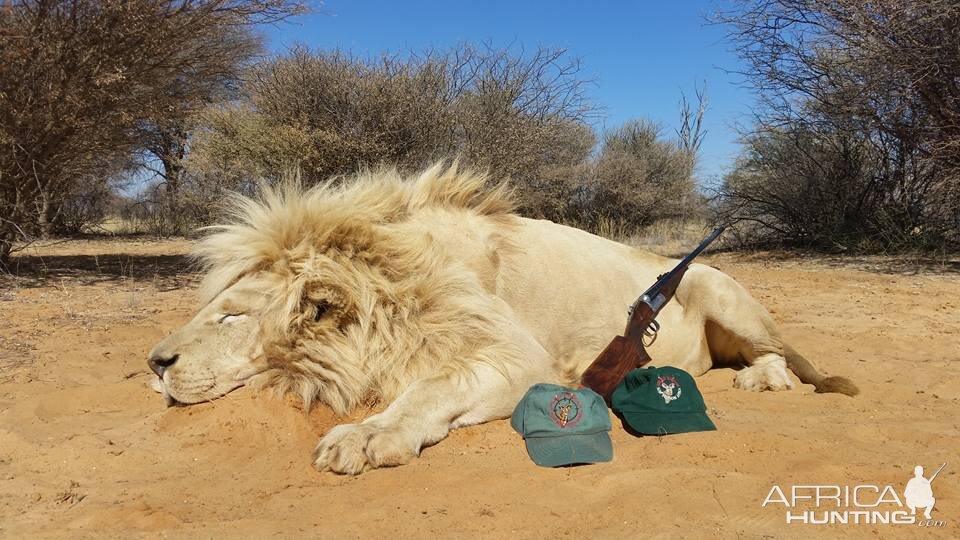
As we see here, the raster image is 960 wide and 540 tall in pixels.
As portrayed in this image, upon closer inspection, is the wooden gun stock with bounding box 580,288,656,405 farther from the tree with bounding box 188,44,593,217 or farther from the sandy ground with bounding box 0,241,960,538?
the tree with bounding box 188,44,593,217

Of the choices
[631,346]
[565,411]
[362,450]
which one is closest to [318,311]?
[362,450]

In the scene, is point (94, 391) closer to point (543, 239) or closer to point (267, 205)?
point (267, 205)

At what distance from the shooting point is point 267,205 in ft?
12.7

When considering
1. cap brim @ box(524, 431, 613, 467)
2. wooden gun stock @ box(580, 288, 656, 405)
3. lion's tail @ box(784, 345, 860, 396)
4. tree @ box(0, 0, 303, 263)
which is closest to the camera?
cap brim @ box(524, 431, 613, 467)

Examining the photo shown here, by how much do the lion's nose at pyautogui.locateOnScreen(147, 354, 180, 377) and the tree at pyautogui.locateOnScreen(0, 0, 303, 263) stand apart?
18.1 ft

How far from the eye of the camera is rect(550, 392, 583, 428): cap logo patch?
3.10m

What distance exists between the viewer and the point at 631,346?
12.9 ft

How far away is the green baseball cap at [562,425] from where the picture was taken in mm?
2910

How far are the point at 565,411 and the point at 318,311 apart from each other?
129 cm

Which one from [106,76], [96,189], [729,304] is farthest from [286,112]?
[729,304]

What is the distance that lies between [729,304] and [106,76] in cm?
766

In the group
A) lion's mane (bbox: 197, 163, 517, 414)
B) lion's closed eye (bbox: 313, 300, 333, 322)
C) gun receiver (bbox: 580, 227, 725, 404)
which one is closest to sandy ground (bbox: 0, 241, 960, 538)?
lion's mane (bbox: 197, 163, 517, 414)

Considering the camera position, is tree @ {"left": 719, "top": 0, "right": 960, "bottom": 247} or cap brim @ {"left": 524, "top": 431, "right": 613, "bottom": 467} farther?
tree @ {"left": 719, "top": 0, "right": 960, "bottom": 247}

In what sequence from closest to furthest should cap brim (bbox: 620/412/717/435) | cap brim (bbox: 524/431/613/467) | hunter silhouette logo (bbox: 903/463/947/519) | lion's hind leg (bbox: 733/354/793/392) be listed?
hunter silhouette logo (bbox: 903/463/947/519)
cap brim (bbox: 524/431/613/467)
cap brim (bbox: 620/412/717/435)
lion's hind leg (bbox: 733/354/793/392)
